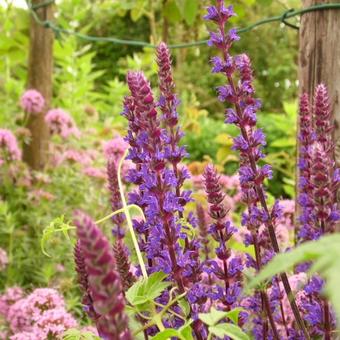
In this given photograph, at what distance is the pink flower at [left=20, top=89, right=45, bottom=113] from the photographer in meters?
3.49

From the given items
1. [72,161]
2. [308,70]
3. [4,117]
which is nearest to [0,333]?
[308,70]

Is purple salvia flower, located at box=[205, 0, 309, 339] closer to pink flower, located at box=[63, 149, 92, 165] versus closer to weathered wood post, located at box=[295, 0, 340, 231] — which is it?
weathered wood post, located at box=[295, 0, 340, 231]

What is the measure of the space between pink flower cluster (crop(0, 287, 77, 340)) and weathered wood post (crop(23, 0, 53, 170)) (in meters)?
1.55

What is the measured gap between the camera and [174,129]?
126 centimetres

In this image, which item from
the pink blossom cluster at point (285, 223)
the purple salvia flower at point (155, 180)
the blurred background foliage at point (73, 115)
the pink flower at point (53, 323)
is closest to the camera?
the purple salvia flower at point (155, 180)

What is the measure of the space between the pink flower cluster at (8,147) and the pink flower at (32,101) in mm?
328

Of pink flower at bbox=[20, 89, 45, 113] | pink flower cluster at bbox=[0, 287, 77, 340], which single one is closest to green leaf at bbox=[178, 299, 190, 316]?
pink flower cluster at bbox=[0, 287, 77, 340]

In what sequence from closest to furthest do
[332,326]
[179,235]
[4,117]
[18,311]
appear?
[179,235]
[332,326]
[18,311]
[4,117]

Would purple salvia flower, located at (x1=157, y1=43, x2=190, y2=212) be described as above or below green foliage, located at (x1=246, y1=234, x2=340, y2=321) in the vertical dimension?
above

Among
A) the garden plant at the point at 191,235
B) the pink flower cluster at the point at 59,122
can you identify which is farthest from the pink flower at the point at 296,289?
the pink flower cluster at the point at 59,122

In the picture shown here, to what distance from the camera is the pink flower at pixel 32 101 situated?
11.5 ft

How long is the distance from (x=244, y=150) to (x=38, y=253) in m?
2.09

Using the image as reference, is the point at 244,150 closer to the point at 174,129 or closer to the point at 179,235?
the point at 174,129

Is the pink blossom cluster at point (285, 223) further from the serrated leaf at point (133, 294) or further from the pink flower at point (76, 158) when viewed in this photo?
the serrated leaf at point (133, 294)
